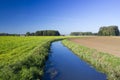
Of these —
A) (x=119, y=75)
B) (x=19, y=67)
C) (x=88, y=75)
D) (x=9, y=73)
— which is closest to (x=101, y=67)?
(x=88, y=75)

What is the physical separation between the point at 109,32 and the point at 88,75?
14732 cm

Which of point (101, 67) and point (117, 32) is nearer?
point (101, 67)

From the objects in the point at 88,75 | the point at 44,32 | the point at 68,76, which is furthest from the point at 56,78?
the point at 44,32

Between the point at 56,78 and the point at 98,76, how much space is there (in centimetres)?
337

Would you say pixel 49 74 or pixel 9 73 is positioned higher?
pixel 9 73

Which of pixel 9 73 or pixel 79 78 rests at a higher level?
pixel 9 73

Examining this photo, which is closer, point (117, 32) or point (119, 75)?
point (119, 75)

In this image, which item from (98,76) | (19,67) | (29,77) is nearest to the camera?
(29,77)

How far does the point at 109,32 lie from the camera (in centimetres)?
16062

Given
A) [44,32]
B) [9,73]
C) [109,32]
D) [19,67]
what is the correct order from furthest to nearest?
1. [44,32]
2. [109,32]
3. [19,67]
4. [9,73]

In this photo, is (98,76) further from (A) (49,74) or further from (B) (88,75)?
(A) (49,74)

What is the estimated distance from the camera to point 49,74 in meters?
18.1

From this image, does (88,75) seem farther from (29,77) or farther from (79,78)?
(29,77)

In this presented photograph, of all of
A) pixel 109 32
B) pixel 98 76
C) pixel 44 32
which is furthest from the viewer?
pixel 44 32
